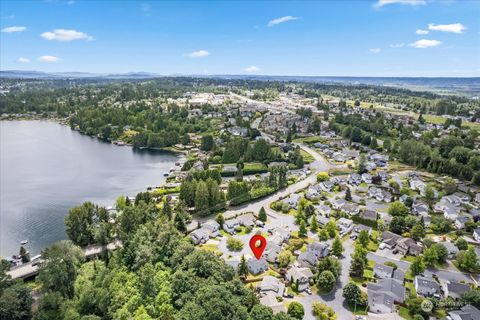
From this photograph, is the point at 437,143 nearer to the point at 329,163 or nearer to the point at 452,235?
the point at 329,163

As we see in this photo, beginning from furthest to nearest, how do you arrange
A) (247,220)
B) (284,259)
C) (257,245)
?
1. (247,220)
2. (257,245)
3. (284,259)

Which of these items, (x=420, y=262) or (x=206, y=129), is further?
(x=206, y=129)

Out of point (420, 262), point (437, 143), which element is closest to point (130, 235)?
point (420, 262)

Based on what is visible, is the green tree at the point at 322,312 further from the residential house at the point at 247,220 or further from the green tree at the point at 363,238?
the residential house at the point at 247,220

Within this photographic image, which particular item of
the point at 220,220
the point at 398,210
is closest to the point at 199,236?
the point at 220,220

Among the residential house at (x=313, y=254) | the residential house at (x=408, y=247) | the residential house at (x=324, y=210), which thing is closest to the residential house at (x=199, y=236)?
the residential house at (x=313, y=254)

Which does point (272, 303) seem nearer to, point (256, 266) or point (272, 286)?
point (272, 286)

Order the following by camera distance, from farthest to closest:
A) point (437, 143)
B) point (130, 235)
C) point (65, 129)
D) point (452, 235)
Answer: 1. point (65, 129)
2. point (437, 143)
3. point (452, 235)
4. point (130, 235)

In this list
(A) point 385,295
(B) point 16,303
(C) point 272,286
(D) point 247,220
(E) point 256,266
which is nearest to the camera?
(B) point 16,303
